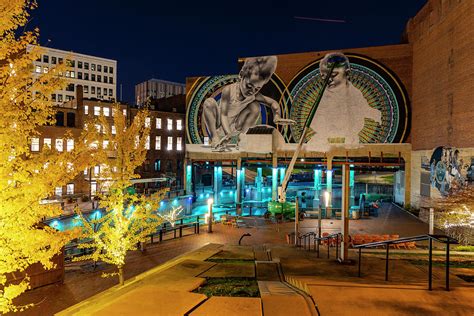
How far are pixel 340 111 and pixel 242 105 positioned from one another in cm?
1269

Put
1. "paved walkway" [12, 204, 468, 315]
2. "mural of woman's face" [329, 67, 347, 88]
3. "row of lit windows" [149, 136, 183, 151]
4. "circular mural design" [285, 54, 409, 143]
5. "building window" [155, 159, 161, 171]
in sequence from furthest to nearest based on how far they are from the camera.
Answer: "building window" [155, 159, 161, 171], "row of lit windows" [149, 136, 183, 151], "mural of woman's face" [329, 67, 347, 88], "circular mural design" [285, 54, 409, 143], "paved walkway" [12, 204, 468, 315]

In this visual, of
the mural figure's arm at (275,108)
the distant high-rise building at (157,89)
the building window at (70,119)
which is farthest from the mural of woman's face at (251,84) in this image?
the distant high-rise building at (157,89)

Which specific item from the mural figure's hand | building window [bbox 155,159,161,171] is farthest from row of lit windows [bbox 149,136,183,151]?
the mural figure's hand

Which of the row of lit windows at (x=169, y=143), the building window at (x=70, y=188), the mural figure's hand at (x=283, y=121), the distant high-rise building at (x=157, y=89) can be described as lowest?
the building window at (x=70, y=188)

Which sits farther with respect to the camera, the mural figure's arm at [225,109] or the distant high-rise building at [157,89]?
the distant high-rise building at [157,89]

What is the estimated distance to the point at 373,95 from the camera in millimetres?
41844

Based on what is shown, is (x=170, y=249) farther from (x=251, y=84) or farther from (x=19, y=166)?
(x=251, y=84)

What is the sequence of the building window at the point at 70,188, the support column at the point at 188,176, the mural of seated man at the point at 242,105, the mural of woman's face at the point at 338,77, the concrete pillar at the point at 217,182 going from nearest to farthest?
the mural of woman's face at the point at 338,77
the building window at the point at 70,188
the mural of seated man at the point at 242,105
the support column at the point at 188,176
the concrete pillar at the point at 217,182

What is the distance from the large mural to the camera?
41344mm

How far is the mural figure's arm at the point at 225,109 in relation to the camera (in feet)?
163

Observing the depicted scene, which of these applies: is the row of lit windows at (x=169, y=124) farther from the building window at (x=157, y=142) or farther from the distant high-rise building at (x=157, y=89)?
the distant high-rise building at (x=157, y=89)

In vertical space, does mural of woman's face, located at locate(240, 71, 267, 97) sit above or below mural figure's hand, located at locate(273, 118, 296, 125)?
above

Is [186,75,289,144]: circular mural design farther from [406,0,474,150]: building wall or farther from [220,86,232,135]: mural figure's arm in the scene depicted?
[406,0,474,150]: building wall

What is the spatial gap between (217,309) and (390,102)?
37.8 m
